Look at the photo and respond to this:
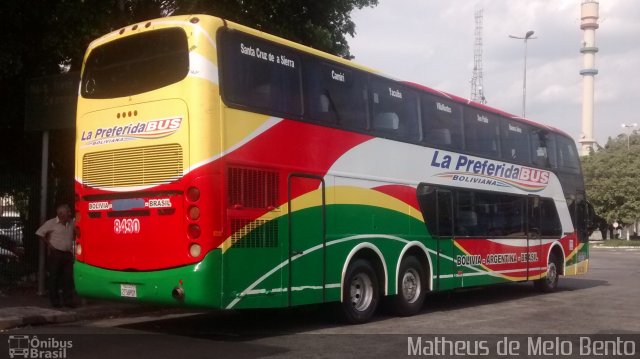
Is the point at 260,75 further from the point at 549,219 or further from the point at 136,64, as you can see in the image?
the point at 549,219

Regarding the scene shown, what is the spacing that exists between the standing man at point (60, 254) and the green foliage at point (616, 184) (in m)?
52.3

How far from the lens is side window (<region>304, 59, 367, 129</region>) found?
33.9 ft

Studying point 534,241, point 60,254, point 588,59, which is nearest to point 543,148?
point 534,241

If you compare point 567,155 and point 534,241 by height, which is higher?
point 567,155

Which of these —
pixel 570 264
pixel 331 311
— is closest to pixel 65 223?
pixel 331 311

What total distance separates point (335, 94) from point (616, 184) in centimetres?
5212

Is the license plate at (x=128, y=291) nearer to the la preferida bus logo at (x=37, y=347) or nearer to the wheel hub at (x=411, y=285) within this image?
the la preferida bus logo at (x=37, y=347)

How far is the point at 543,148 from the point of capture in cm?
1716

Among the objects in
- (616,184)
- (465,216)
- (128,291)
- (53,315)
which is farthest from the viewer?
(616,184)

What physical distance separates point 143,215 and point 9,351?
7.30 feet

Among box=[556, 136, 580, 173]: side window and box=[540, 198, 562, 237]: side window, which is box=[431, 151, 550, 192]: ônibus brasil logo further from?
box=[556, 136, 580, 173]: side window

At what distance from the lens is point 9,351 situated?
833 cm

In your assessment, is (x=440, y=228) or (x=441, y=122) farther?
(x=441, y=122)

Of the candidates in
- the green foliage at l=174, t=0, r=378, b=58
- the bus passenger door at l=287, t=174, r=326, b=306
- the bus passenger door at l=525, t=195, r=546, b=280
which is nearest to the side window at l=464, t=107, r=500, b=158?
the bus passenger door at l=525, t=195, r=546, b=280
